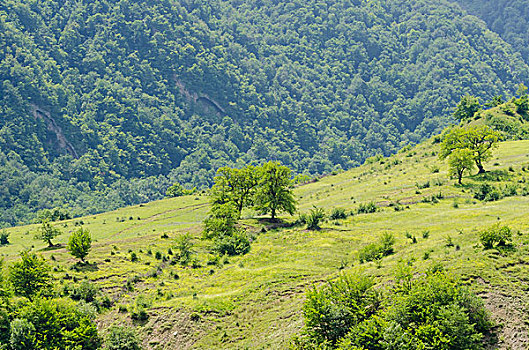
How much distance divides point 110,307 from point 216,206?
29.8 metres

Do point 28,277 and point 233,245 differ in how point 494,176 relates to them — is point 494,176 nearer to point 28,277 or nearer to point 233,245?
point 233,245

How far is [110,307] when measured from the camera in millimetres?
45781

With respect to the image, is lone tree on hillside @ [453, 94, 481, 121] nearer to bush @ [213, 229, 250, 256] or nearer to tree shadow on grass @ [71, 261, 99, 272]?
bush @ [213, 229, 250, 256]

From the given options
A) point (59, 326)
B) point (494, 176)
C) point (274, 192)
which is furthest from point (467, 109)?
point (59, 326)

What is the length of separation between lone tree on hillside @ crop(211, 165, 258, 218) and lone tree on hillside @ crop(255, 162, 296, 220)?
4.12 m

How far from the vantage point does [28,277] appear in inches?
1738

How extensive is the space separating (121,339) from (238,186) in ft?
156

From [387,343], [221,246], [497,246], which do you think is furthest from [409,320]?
[221,246]

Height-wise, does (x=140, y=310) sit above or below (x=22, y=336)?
below

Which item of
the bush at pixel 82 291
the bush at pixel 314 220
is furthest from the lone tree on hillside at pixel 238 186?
the bush at pixel 82 291

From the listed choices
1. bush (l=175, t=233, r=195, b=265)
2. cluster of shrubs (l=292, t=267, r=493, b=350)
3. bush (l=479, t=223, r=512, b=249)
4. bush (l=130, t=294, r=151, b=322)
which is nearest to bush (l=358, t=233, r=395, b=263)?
bush (l=479, t=223, r=512, b=249)

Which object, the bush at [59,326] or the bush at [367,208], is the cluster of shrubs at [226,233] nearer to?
the bush at [367,208]

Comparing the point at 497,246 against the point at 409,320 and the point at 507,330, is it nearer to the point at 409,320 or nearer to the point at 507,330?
the point at 507,330

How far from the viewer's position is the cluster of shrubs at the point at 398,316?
90.5ft
